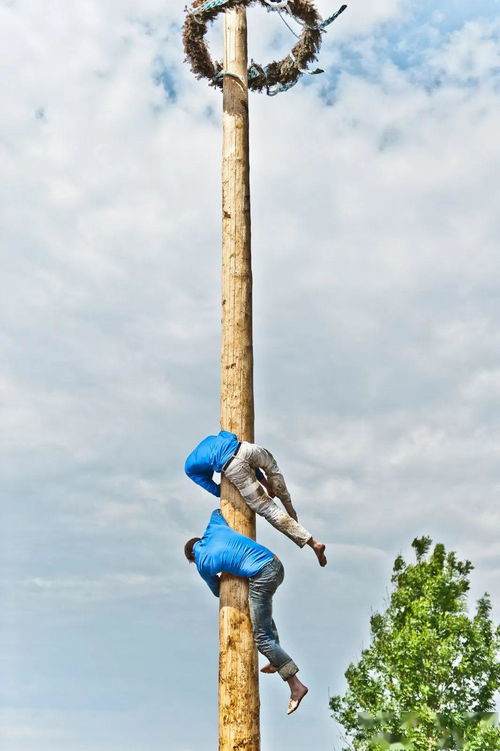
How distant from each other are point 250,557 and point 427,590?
593 inches

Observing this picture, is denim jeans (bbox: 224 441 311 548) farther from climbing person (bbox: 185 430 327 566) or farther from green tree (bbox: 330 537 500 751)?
green tree (bbox: 330 537 500 751)

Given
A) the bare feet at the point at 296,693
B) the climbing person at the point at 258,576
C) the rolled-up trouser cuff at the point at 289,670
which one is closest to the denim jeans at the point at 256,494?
the climbing person at the point at 258,576

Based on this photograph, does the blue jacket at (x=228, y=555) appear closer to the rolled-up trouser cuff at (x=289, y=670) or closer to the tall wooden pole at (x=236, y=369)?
the tall wooden pole at (x=236, y=369)

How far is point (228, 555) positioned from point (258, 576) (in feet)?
0.94

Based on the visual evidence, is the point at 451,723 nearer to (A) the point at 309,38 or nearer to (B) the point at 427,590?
(B) the point at 427,590

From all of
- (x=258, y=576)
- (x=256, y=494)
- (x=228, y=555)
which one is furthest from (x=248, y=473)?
(x=258, y=576)

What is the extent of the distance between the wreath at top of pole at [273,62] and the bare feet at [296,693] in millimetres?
6061

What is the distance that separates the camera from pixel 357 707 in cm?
2091

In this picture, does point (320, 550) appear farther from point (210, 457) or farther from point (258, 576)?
point (210, 457)

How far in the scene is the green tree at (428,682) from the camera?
1917 centimetres

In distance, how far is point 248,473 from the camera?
7398 millimetres

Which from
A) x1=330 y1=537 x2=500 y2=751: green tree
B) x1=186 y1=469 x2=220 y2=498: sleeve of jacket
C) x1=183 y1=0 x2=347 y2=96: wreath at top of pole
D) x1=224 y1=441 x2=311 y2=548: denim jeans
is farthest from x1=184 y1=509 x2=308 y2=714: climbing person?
x1=330 y1=537 x2=500 y2=751: green tree

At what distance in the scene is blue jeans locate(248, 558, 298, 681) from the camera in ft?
22.8

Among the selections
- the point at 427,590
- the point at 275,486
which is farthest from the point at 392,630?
the point at 275,486
